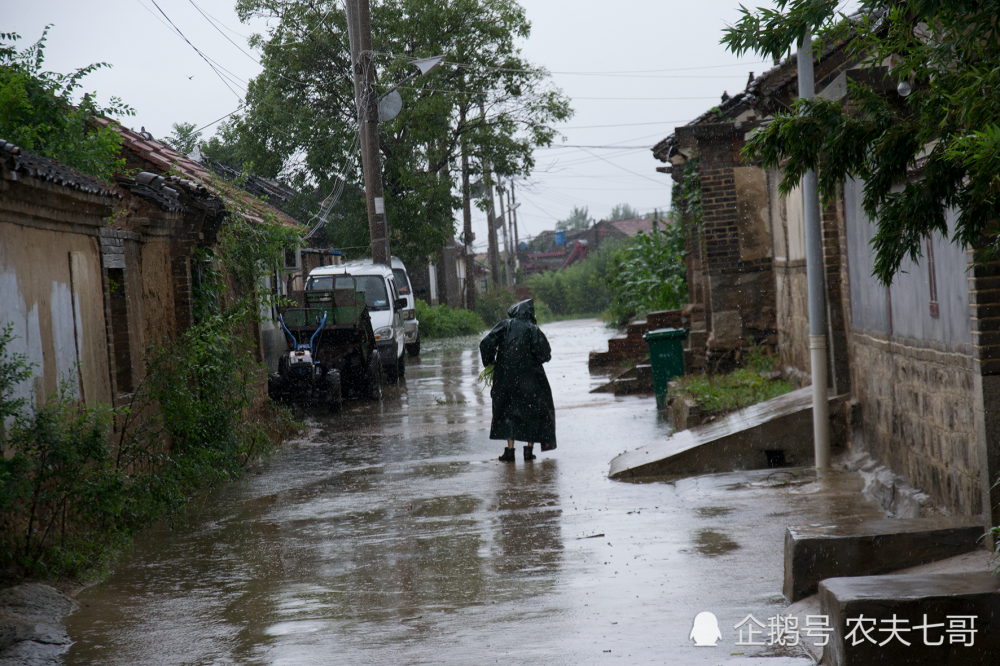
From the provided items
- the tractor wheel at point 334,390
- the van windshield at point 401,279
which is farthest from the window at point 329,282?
the van windshield at point 401,279

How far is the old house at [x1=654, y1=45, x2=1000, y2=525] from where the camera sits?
5.23m

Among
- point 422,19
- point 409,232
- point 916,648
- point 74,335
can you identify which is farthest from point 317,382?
point 422,19

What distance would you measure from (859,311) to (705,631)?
407cm

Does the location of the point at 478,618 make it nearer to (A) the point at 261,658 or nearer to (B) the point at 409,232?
(A) the point at 261,658

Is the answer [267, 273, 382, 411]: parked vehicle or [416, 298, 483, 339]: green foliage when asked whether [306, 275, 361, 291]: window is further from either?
[416, 298, 483, 339]: green foliage

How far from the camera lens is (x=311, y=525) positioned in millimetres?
7676

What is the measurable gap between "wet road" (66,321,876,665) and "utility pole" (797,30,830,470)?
473 mm

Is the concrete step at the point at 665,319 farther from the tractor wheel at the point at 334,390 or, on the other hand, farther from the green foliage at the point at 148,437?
the green foliage at the point at 148,437

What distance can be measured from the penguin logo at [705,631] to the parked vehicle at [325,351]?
10990 mm

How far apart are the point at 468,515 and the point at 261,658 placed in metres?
3.16

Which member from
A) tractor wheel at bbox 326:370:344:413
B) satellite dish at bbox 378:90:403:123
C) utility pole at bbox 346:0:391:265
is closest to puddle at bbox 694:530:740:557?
tractor wheel at bbox 326:370:344:413

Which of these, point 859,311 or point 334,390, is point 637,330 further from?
point 859,311

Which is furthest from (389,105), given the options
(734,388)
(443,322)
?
(443,322)

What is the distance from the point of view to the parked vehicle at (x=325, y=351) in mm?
15156
